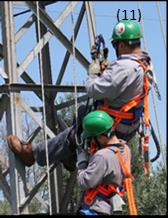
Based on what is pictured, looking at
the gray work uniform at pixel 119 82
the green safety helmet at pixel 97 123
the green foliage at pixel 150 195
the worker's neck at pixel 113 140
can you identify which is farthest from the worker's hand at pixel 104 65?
the green foliage at pixel 150 195

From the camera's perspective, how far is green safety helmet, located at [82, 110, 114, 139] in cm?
424

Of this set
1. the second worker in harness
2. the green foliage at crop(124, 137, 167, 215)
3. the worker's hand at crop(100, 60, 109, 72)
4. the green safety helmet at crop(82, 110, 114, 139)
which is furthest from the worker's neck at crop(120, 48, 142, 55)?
the green foliage at crop(124, 137, 167, 215)

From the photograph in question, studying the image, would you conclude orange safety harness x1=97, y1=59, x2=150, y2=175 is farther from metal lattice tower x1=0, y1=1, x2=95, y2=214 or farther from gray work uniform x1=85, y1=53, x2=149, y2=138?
metal lattice tower x1=0, y1=1, x2=95, y2=214

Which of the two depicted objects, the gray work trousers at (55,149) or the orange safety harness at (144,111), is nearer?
the orange safety harness at (144,111)

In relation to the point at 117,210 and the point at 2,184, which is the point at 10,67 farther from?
the point at 117,210

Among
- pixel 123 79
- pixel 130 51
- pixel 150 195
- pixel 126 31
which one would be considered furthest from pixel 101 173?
pixel 150 195

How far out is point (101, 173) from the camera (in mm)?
4203

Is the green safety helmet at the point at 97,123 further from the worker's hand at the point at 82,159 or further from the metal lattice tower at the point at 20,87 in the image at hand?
the metal lattice tower at the point at 20,87

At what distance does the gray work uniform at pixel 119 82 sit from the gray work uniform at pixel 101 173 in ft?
1.27

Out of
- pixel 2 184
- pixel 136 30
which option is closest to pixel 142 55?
pixel 136 30

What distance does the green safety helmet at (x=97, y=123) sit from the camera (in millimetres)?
4238

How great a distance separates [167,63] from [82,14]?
3112 millimetres

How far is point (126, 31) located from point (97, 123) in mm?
735

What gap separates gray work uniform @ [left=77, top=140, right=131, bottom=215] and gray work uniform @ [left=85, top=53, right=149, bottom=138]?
387 mm
